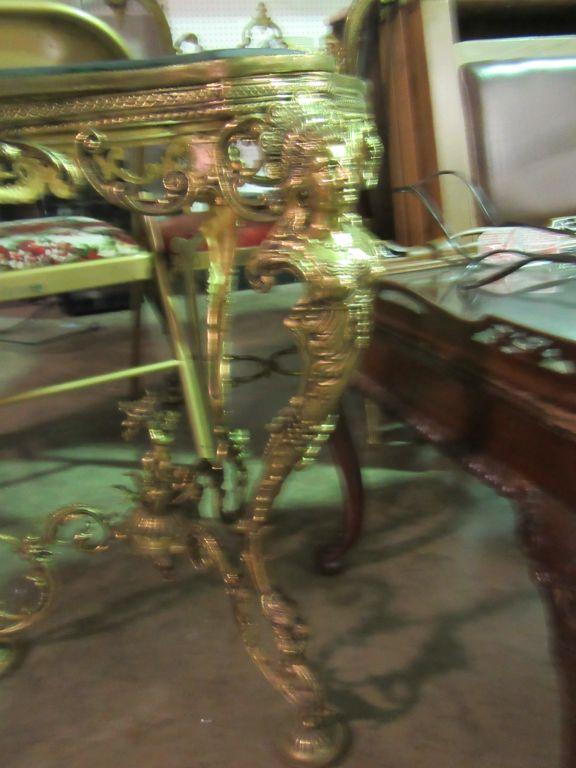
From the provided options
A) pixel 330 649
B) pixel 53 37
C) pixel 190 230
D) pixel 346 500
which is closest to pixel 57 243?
pixel 190 230

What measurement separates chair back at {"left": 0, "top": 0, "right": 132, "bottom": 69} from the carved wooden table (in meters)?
0.78

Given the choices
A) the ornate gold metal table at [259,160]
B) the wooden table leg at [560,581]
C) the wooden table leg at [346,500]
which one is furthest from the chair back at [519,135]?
the wooden table leg at [560,581]

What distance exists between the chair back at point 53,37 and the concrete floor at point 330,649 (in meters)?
0.81

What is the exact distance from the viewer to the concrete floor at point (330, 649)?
649 mm

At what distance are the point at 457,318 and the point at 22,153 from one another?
412 millimetres

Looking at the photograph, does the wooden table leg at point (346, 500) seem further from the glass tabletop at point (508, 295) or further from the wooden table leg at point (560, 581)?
the wooden table leg at point (560, 581)

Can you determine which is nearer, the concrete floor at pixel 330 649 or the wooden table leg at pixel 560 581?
the wooden table leg at pixel 560 581

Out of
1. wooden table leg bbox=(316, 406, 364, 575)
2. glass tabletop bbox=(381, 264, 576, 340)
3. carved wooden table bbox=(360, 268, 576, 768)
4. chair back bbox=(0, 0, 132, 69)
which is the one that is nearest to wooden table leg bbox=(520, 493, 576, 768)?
carved wooden table bbox=(360, 268, 576, 768)

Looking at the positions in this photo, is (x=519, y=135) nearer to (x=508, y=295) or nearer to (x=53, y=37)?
(x=508, y=295)

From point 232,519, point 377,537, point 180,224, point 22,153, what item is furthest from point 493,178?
point 22,153

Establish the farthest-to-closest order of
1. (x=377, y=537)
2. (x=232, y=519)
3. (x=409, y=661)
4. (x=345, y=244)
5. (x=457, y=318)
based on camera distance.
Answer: (x=377, y=537), (x=232, y=519), (x=409, y=661), (x=457, y=318), (x=345, y=244)

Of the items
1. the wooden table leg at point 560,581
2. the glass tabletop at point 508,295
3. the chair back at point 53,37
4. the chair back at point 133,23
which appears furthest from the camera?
the chair back at point 133,23

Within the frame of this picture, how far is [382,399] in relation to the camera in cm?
81

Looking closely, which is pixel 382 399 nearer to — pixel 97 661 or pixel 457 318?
pixel 457 318
